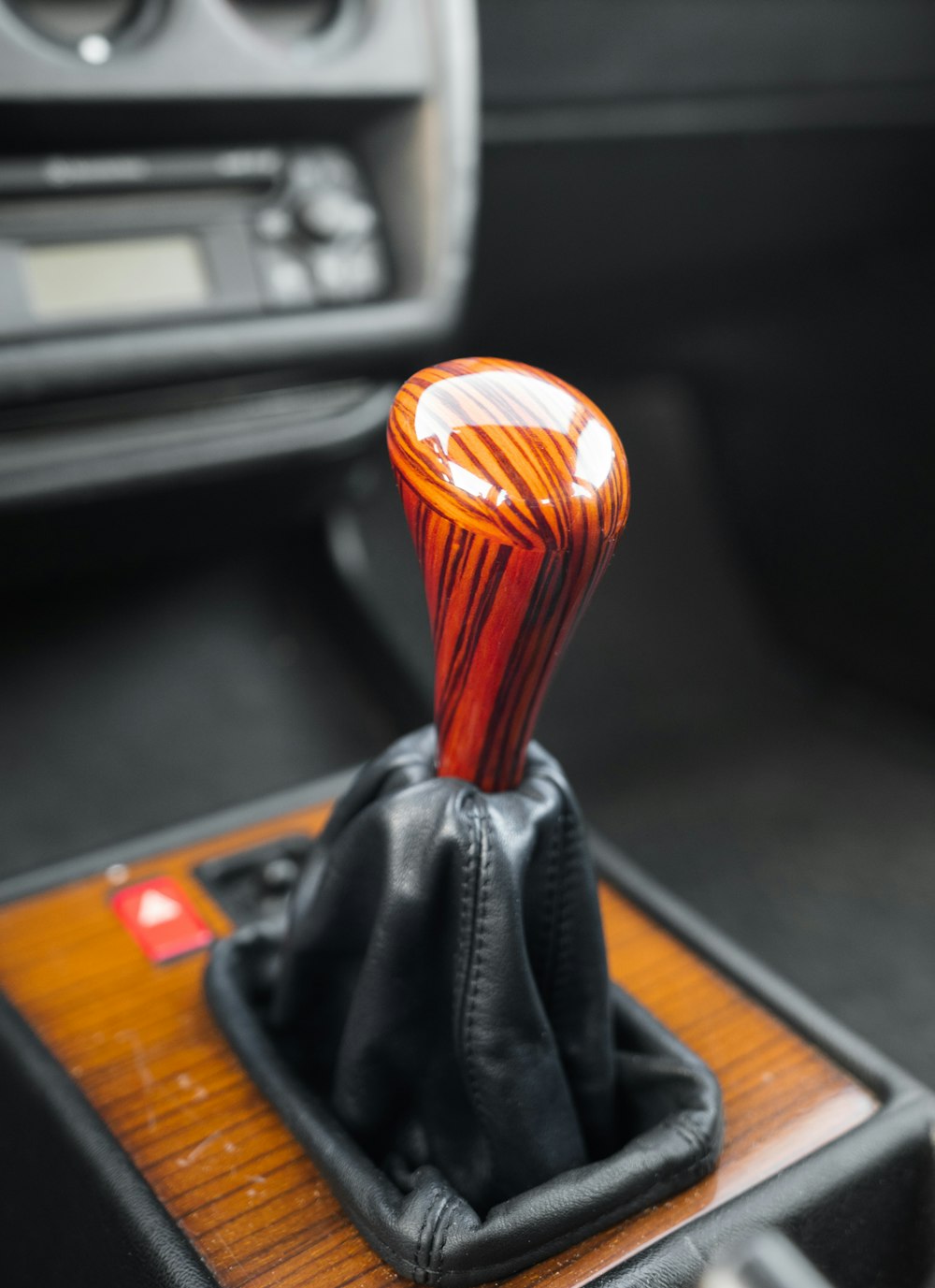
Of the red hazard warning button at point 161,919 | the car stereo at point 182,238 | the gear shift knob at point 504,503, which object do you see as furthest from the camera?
the car stereo at point 182,238

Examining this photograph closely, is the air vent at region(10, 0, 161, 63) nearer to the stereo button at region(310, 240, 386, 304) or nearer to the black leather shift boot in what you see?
the stereo button at region(310, 240, 386, 304)

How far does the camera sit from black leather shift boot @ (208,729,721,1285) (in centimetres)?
37

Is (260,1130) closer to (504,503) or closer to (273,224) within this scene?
(504,503)

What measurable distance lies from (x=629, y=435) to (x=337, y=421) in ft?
2.17

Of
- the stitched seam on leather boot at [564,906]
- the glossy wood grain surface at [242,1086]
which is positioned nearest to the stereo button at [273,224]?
the glossy wood grain surface at [242,1086]

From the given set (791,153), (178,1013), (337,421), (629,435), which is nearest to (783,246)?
(791,153)

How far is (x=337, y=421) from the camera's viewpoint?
2.68 ft

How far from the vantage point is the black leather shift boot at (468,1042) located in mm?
370

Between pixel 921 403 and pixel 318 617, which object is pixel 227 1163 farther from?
pixel 921 403

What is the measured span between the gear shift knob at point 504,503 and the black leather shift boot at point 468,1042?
0.05 meters

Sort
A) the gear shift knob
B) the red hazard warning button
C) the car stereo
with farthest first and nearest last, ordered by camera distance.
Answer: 1. the car stereo
2. the red hazard warning button
3. the gear shift knob

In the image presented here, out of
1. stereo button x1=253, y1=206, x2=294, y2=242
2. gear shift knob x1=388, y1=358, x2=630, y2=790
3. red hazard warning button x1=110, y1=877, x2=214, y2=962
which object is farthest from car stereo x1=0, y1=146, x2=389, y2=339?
gear shift knob x1=388, y1=358, x2=630, y2=790

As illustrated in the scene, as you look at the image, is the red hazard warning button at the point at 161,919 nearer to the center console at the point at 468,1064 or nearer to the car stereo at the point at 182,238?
the center console at the point at 468,1064

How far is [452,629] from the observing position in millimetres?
369
